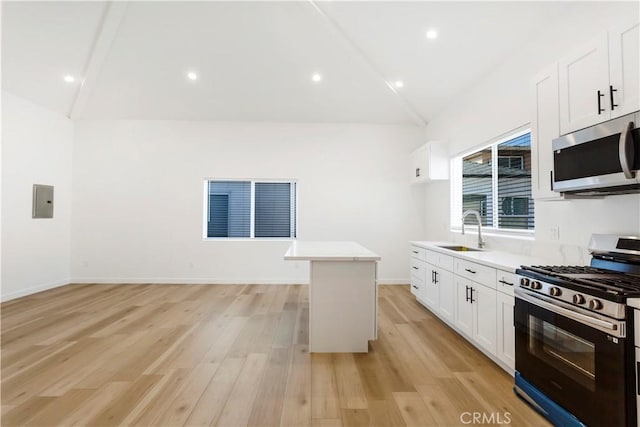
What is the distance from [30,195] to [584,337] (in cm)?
654

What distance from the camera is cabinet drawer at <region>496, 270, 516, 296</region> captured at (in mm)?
2172

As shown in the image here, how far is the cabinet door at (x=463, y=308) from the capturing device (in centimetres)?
273

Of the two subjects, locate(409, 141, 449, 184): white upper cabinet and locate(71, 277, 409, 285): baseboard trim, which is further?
locate(71, 277, 409, 285): baseboard trim

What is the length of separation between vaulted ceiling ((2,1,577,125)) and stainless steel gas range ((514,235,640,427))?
2250mm

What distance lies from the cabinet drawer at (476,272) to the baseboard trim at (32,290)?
5.92 metres

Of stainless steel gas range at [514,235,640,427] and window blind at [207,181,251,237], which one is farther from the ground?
window blind at [207,181,251,237]

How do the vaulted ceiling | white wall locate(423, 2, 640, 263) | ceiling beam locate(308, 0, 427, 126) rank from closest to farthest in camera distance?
1. white wall locate(423, 2, 640, 263)
2. the vaulted ceiling
3. ceiling beam locate(308, 0, 427, 126)

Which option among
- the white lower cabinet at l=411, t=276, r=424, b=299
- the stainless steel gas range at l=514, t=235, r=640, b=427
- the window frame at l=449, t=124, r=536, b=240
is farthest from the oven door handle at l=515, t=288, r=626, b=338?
the white lower cabinet at l=411, t=276, r=424, b=299

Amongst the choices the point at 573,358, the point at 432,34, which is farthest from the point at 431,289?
the point at 432,34

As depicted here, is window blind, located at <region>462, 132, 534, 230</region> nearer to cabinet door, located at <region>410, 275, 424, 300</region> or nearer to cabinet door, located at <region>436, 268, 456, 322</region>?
cabinet door, located at <region>436, 268, 456, 322</region>

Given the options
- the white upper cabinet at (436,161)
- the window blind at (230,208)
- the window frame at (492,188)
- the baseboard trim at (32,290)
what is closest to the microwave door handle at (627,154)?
the window frame at (492,188)

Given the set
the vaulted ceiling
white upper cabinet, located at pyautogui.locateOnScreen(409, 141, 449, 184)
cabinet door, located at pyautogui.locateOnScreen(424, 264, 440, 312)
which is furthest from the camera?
white upper cabinet, located at pyautogui.locateOnScreen(409, 141, 449, 184)

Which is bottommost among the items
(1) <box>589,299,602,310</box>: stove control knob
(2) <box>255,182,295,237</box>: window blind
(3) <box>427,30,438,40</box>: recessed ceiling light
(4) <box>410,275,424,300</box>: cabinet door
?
Answer: (4) <box>410,275,424,300</box>: cabinet door

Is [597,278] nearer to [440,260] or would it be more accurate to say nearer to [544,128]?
[544,128]
